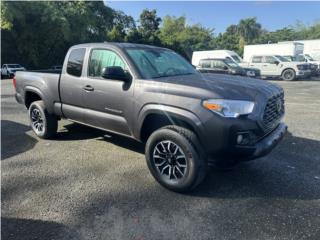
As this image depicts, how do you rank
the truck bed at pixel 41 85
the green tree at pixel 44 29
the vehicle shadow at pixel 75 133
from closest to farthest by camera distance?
the truck bed at pixel 41 85 < the vehicle shadow at pixel 75 133 < the green tree at pixel 44 29

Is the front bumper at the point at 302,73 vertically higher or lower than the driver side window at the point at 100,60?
lower

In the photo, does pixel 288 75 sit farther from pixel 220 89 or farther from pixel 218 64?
pixel 220 89

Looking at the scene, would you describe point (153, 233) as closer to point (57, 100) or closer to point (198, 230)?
point (198, 230)

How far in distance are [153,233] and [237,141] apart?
131cm

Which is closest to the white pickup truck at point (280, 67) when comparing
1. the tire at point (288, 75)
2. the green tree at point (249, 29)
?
the tire at point (288, 75)

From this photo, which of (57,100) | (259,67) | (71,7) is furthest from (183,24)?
(57,100)

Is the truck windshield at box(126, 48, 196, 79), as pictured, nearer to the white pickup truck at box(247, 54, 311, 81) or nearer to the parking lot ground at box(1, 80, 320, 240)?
the parking lot ground at box(1, 80, 320, 240)

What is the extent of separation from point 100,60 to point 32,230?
2693mm

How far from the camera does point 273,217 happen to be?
3217 mm

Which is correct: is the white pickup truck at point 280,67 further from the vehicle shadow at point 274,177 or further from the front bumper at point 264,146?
the front bumper at point 264,146

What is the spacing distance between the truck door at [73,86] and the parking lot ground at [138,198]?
692mm

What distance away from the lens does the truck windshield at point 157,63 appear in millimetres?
4281

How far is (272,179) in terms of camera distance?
161 inches

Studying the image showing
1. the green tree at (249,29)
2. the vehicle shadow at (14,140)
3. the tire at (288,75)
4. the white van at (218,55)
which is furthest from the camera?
the green tree at (249,29)
